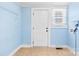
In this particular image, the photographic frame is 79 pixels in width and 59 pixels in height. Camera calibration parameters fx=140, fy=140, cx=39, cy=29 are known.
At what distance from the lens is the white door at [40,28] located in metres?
3.22

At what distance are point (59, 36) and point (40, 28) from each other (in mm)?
497

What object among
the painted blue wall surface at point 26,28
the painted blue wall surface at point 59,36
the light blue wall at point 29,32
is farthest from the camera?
the painted blue wall surface at point 26,28

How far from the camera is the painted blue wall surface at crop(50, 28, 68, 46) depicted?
3.03 m

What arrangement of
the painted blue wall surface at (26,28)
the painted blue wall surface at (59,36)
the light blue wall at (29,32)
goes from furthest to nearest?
the painted blue wall surface at (26,28) → the light blue wall at (29,32) → the painted blue wall surface at (59,36)

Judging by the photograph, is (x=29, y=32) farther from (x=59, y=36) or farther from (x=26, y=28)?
(x=59, y=36)

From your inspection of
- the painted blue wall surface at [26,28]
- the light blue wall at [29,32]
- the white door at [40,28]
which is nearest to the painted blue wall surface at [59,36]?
the light blue wall at [29,32]

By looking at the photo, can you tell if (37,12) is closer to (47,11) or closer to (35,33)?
(47,11)

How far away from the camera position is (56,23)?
11.0 ft

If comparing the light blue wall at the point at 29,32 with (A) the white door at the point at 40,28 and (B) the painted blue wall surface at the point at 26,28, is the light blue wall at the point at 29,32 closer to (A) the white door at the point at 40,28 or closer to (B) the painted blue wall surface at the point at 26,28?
(B) the painted blue wall surface at the point at 26,28

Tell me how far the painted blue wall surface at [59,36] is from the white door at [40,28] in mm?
186

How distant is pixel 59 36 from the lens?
11.0ft

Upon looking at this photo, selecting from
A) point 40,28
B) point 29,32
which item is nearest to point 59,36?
point 40,28

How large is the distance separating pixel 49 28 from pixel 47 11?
49cm

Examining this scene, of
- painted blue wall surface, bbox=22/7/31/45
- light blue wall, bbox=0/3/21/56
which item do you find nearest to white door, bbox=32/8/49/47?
painted blue wall surface, bbox=22/7/31/45
